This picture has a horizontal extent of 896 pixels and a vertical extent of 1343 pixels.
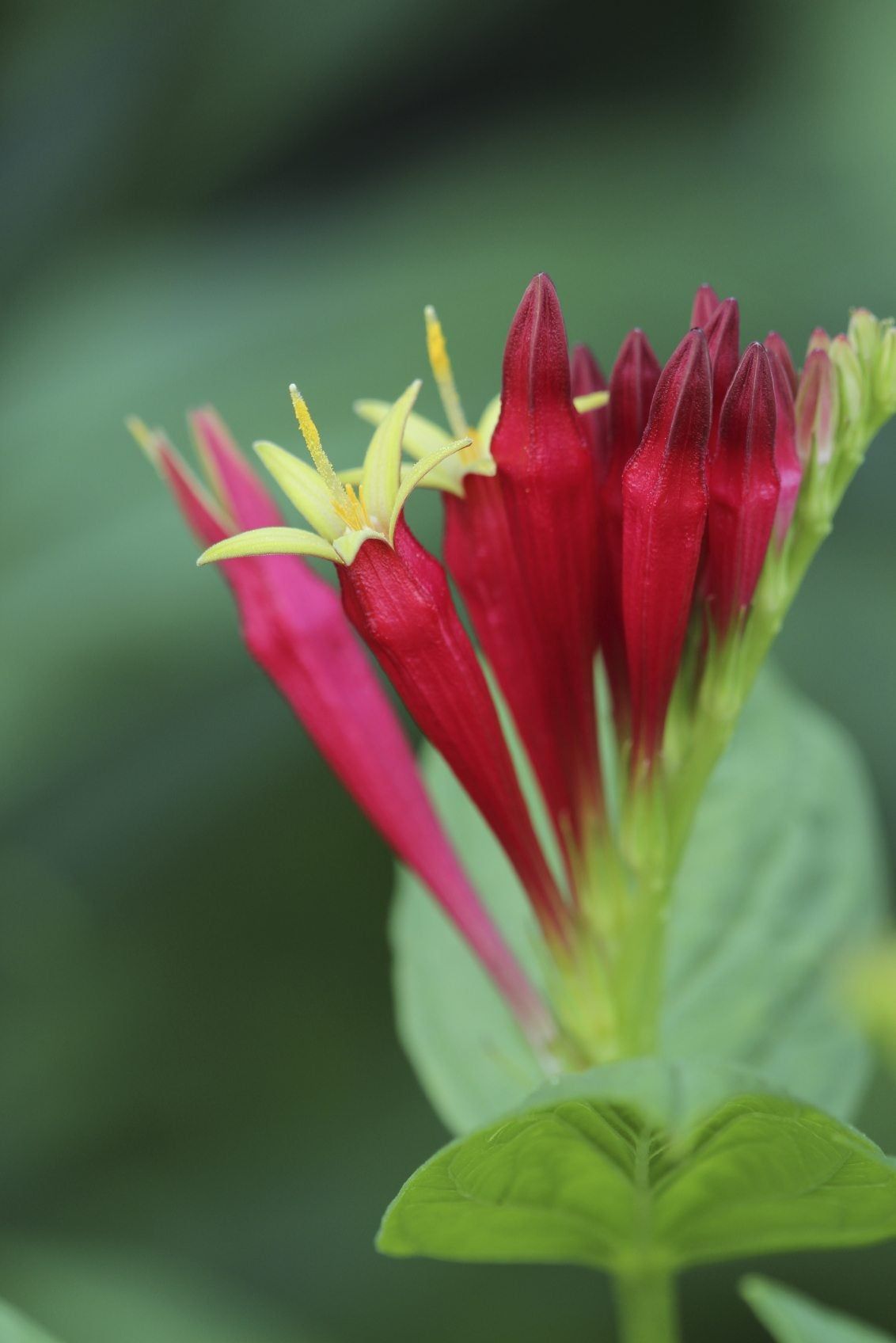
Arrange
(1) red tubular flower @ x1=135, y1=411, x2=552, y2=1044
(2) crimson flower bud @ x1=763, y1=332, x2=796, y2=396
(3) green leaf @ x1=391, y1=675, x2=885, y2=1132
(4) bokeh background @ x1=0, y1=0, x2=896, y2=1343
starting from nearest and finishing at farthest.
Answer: (2) crimson flower bud @ x1=763, y1=332, x2=796, y2=396 → (1) red tubular flower @ x1=135, y1=411, x2=552, y2=1044 → (3) green leaf @ x1=391, y1=675, x2=885, y2=1132 → (4) bokeh background @ x1=0, y1=0, x2=896, y2=1343

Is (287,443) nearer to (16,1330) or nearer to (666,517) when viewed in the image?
(666,517)

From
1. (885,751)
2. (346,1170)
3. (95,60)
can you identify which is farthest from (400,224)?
(346,1170)

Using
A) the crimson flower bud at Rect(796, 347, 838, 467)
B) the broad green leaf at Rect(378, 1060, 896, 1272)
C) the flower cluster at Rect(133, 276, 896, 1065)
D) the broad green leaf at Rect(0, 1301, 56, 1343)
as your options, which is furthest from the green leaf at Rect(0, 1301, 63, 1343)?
the crimson flower bud at Rect(796, 347, 838, 467)

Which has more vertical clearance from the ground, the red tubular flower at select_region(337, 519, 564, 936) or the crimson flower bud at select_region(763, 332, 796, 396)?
the crimson flower bud at select_region(763, 332, 796, 396)

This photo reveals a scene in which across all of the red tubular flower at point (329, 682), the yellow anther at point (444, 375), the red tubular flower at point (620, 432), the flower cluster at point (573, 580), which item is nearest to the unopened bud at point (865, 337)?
the flower cluster at point (573, 580)

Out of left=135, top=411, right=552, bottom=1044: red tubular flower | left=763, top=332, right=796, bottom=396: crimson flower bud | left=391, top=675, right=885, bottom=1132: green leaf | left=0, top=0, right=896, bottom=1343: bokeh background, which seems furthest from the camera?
left=0, top=0, right=896, bottom=1343: bokeh background

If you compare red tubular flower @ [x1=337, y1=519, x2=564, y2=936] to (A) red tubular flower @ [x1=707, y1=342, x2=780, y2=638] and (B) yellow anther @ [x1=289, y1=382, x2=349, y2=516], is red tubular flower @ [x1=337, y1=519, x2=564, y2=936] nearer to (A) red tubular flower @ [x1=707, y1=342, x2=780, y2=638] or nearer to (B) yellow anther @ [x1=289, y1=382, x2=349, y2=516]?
(B) yellow anther @ [x1=289, y1=382, x2=349, y2=516]

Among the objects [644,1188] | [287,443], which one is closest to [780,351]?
[644,1188]

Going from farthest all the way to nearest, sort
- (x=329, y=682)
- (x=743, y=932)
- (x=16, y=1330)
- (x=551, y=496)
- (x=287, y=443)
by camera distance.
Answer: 1. (x=287, y=443)
2. (x=743, y=932)
3. (x=329, y=682)
4. (x=551, y=496)
5. (x=16, y=1330)
